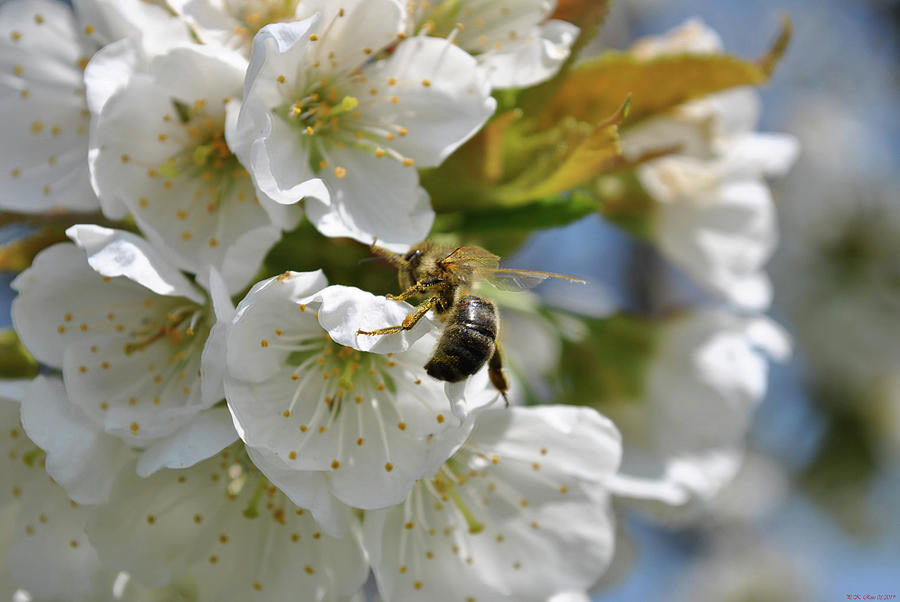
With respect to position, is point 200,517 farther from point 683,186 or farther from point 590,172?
point 683,186

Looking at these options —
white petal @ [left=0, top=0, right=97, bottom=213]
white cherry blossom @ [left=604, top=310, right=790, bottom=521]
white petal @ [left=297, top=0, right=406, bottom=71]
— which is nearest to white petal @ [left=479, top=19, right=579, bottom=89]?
white petal @ [left=297, top=0, right=406, bottom=71]

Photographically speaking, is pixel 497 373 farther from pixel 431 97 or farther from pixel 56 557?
pixel 56 557

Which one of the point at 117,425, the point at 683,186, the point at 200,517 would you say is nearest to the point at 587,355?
the point at 683,186

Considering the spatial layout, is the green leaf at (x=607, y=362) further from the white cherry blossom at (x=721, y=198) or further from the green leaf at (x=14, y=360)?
the green leaf at (x=14, y=360)

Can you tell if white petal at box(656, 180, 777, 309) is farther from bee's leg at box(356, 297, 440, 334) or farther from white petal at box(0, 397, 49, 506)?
white petal at box(0, 397, 49, 506)

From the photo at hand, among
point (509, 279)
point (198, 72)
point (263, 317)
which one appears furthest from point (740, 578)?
point (198, 72)
